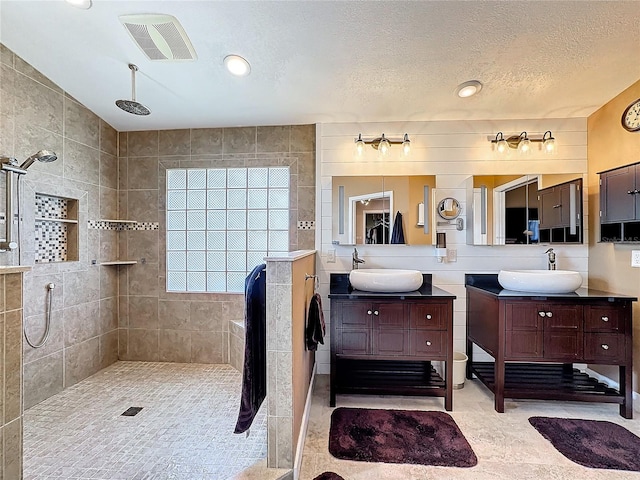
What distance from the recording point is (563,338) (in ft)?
7.36

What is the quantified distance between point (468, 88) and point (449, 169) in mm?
721

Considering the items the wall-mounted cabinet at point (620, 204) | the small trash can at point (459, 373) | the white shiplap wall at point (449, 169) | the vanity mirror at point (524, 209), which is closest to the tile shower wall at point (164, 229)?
the white shiplap wall at point (449, 169)

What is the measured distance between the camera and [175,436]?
1963 mm

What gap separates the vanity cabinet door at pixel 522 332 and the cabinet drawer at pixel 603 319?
12.9 inches

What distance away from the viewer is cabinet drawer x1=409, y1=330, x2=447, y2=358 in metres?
2.31

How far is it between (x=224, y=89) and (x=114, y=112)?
4.02 ft

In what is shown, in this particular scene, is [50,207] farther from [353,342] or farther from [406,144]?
[406,144]

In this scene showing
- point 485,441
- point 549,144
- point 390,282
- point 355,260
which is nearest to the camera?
point 485,441

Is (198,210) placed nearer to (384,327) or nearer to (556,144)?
(384,327)

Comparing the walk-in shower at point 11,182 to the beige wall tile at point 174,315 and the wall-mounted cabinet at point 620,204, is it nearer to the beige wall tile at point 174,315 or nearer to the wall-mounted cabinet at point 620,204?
the beige wall tile at point 174,315

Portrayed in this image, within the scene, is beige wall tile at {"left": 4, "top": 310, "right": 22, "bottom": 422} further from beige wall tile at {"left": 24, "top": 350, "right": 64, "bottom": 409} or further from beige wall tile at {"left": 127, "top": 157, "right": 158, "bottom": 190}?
beige wall tile at {"left": 127, "top": 157, "right": 158, "bottom": 190}

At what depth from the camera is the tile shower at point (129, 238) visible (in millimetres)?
2646

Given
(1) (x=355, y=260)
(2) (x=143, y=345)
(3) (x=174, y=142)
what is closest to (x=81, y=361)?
(2) (x=143, y=345)

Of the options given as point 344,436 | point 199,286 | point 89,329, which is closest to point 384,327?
point 344,436
